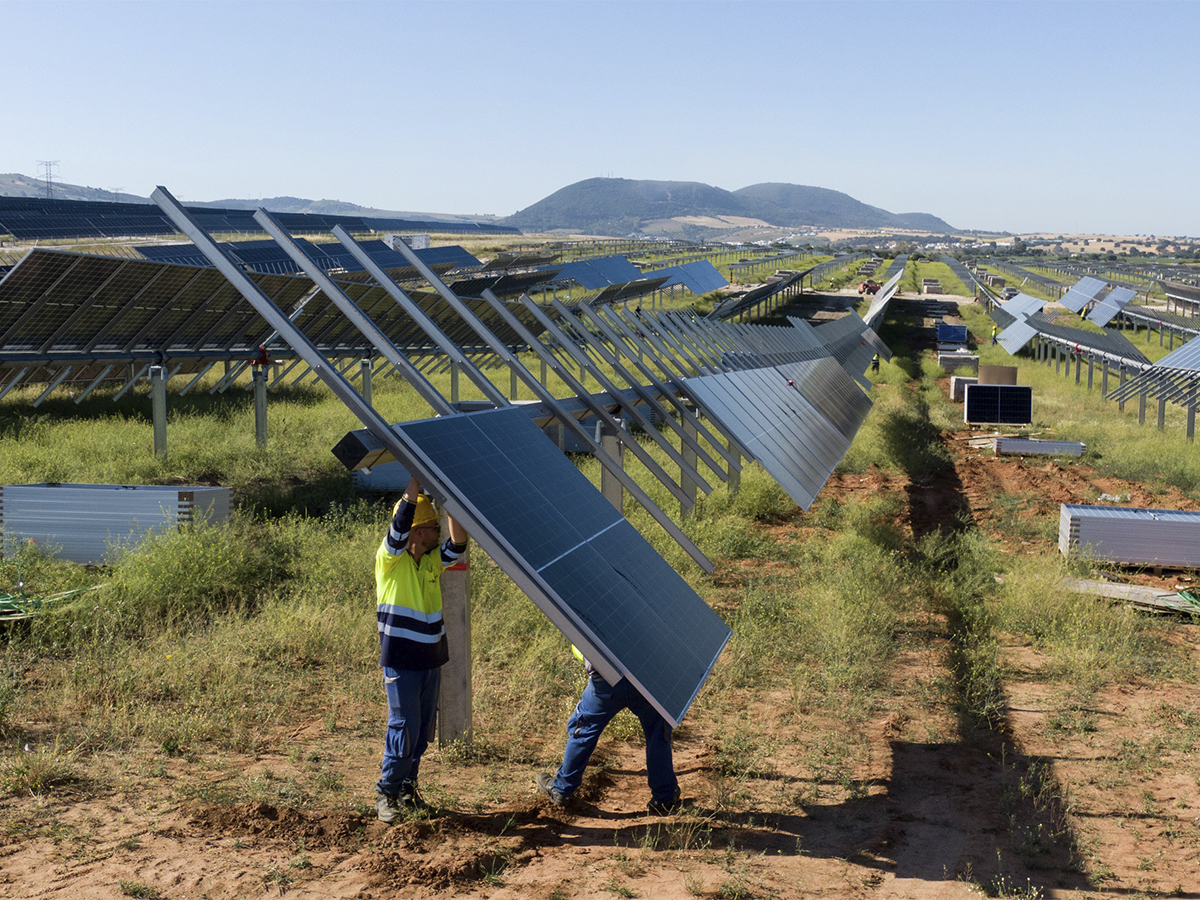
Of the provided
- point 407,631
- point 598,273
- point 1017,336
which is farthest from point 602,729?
point 1017,336

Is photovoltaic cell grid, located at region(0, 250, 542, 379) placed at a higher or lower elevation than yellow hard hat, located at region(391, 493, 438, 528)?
higher

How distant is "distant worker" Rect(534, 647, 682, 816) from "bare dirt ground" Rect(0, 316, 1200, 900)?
15 cm

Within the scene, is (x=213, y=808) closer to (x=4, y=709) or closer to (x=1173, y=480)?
(x=4, y=709)

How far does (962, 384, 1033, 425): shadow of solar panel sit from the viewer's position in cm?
2862

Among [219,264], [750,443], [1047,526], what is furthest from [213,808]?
[1047,526]

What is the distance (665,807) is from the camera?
6633 millimetres

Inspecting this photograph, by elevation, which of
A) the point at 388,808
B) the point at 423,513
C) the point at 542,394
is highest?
the point at 542,394

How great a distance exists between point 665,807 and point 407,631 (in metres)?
2.01

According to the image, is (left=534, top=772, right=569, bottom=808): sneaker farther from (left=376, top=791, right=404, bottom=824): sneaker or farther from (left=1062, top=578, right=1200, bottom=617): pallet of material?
(left=1062, top=578, right=1200, bottom=617): pallet of material

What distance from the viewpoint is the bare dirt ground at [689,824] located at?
5.53 m

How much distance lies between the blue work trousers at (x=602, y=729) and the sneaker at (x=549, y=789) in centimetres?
3

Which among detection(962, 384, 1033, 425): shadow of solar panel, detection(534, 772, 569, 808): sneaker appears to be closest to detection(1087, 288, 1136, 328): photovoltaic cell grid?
detection(962, 384, 1033, 425): shadow of solar panel

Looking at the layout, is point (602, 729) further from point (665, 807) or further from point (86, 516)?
point (86, 516)

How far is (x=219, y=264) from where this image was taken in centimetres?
678
